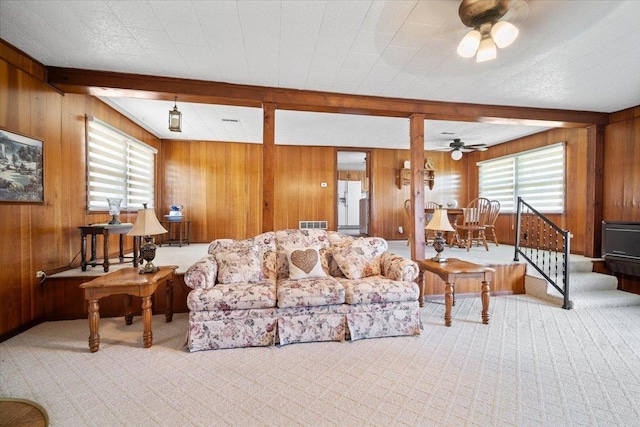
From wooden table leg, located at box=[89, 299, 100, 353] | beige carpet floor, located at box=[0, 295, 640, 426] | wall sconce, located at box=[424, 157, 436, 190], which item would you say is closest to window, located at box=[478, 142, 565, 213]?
wall sconce, located at box=[424, 157, 436, 190]

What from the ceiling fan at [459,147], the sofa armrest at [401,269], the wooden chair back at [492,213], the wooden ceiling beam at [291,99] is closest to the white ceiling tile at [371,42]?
the wooden ceiling beam at [291,99]

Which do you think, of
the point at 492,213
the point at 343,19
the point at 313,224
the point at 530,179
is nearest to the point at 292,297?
the point at 343,19

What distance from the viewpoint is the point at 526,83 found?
3250 mm

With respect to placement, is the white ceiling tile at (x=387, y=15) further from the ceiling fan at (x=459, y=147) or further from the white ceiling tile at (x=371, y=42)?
the ceiling fan at (x=459, y=147)

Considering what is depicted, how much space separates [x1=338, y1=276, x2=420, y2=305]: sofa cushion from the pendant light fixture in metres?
1.97

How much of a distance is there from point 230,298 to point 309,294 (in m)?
0.67

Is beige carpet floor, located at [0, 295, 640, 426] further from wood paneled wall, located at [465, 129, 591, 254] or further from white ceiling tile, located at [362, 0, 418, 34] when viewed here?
white ceiling tile, located at [362, 0, 418, 34]

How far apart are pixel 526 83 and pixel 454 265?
2.22m

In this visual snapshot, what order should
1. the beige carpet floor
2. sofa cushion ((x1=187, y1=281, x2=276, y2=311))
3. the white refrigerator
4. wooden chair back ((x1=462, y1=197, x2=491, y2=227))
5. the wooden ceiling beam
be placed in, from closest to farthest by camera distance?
the beige carpet floor → sofa cushion ((x1=187, y1=281, x2=276, y2=311)) → the wooden ceiling beam → wooden chair back ((x1=462, y1=197, x2=491, y2=227)) → the white refrigerator

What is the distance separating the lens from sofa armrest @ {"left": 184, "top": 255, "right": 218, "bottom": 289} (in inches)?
98.8

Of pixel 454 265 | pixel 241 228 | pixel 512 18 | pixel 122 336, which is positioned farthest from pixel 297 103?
pixel 241 228

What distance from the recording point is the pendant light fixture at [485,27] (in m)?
1.88

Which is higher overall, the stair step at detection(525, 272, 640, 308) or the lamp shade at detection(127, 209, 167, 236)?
the lamp shade at detection(127, 209, 167, 236)

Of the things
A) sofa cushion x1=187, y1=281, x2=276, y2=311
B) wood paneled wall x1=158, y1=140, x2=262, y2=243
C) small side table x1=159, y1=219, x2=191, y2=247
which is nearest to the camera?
sofa cushion x1=187, y1=281, x2=276, y2=311
